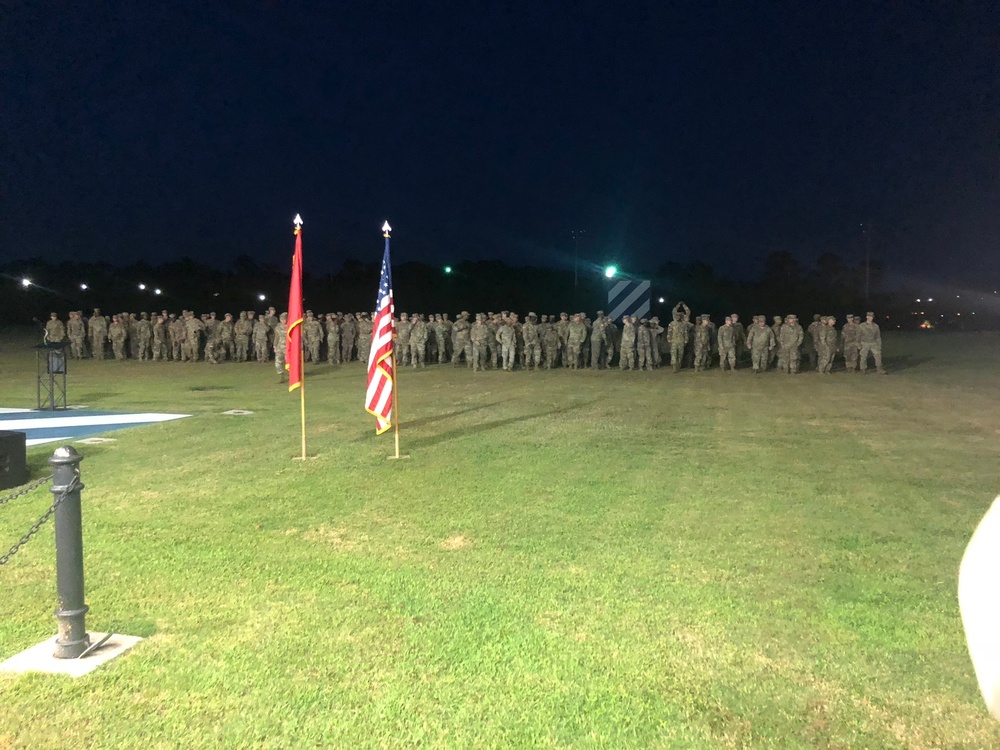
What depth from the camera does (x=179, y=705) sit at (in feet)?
12.0

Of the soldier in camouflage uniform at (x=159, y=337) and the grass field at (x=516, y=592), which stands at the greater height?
the soldier in camouflage uniform at (x=159, y=337)

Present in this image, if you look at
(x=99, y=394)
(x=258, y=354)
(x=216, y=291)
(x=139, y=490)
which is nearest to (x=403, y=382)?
(x=99, y=394)

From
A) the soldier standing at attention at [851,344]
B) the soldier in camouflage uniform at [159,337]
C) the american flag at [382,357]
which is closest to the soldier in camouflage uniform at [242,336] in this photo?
the soldier in camouflage uniform at [159,337]

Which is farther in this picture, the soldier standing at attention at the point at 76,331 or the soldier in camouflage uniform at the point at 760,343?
the soldier standing at attention at the point at 76,331

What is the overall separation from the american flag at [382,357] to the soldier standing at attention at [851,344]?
53.7ft

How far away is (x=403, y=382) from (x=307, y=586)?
50.5ft

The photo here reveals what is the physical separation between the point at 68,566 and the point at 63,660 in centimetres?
48

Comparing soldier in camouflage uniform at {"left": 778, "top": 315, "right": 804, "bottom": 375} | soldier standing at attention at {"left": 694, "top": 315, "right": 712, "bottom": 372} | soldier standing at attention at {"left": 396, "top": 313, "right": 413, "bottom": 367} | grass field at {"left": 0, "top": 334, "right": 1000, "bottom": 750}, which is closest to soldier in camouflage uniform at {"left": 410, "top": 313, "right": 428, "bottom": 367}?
soldier standing at attention at {"left": 396, "top": 313, "right": 413, "bottom": 367}

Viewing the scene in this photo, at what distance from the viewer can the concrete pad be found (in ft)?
13.1

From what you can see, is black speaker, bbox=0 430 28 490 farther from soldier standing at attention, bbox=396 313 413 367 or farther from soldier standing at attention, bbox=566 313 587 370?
soldier standing at attention, bbox=396 313 413 367

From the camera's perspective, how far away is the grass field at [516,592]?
3.54 metres

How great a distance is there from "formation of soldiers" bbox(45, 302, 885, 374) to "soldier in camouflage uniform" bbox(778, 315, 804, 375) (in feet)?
0.09

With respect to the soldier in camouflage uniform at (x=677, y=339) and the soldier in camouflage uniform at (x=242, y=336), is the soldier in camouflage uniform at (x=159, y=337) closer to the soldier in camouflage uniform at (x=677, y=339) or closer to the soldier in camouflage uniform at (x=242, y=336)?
the soldier in camouflage uniform at (x=242, y=336)

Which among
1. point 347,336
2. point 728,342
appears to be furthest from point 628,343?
point 347,336
